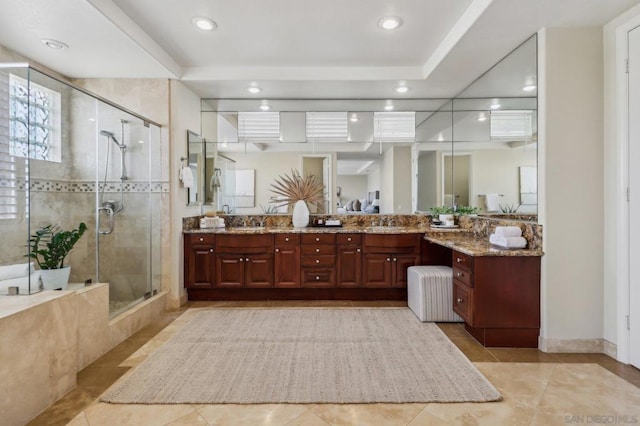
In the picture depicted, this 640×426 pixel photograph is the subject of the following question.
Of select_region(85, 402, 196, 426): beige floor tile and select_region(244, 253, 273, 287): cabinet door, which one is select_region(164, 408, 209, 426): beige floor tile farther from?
select_region(244, 253, 273, 287): cabinet door

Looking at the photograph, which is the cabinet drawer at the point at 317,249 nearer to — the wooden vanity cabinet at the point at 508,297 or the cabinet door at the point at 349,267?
the cabinet door at the point at 349,267

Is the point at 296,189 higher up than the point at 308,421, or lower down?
higher up

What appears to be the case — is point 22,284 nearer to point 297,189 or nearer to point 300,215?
point 300,215

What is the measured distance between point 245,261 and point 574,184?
3277 millimetres

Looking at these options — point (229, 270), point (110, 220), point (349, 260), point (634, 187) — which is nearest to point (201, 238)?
point (229, 270)

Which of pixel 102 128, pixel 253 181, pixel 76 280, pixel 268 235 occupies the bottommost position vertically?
pixel 76 280

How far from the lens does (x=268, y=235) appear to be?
391 centimetres

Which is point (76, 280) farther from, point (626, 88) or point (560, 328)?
point (626, 88)

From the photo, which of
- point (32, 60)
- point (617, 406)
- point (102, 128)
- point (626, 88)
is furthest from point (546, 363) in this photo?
point (32, 60)

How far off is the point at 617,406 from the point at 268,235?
3.19 metres

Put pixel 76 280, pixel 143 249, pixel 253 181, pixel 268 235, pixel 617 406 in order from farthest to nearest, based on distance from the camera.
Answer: pixel 253 181, pixel 268 235, pixel 143 249, pixel 76 280, pixel 617 406

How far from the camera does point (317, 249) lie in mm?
3936

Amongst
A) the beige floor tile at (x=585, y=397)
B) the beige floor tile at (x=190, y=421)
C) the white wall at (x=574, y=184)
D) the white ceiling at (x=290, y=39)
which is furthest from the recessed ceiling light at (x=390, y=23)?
the beige floor tile at (x=190, y=421)

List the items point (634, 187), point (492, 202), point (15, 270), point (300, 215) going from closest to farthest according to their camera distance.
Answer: point (634, 187), point (15, 270), point (492, 202), point (300, 215)
